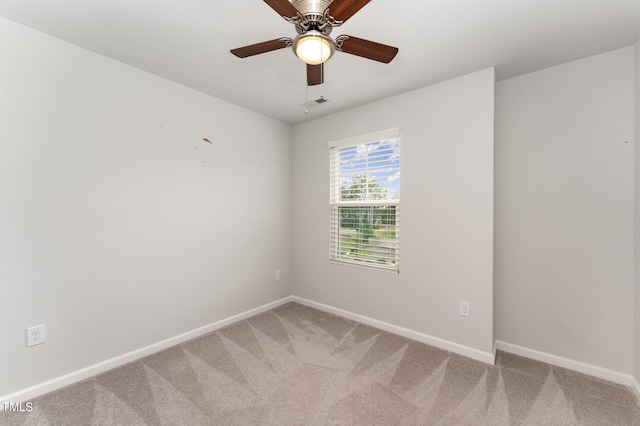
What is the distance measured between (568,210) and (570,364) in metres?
1.22

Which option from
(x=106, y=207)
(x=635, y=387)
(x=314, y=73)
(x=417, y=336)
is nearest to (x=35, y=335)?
(x=106, y=207)

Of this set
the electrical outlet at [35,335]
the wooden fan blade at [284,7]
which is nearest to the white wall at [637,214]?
the wooden fan blade at [284,7]

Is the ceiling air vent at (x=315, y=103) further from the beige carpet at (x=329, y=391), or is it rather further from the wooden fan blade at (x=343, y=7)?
the beige carpet at (x=329, y=391)

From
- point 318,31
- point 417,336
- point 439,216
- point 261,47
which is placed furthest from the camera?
point 417,336

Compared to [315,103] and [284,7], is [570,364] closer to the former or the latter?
[315,103]

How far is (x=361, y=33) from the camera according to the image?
1880 mm

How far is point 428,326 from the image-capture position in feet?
8.63

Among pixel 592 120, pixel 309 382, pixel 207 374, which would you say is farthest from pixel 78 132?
pixel 592 120

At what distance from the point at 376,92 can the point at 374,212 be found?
1.23m

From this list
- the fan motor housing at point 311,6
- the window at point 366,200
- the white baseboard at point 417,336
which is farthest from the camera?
the window at point 366,200

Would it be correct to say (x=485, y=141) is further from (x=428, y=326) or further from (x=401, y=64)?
(x=428, y=326)

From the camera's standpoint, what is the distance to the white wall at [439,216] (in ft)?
7.65

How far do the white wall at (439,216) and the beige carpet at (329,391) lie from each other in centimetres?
35

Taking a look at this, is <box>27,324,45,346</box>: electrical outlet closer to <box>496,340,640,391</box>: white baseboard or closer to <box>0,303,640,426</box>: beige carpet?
<box>0,303,640,426</box>: beige carpet
